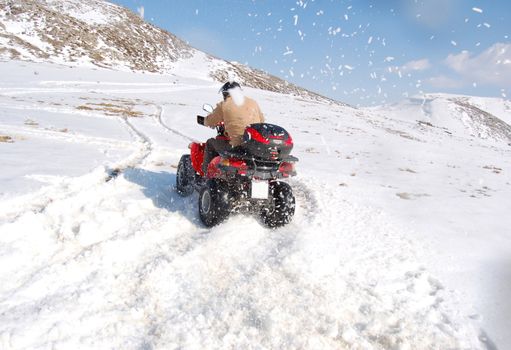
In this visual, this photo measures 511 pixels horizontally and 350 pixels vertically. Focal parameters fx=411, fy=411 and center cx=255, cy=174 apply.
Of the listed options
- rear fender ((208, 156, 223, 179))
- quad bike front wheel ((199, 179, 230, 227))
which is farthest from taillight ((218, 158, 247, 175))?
quad bike front wheel ((199, 179, 230, 227))

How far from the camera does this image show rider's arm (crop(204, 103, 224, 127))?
228 inches

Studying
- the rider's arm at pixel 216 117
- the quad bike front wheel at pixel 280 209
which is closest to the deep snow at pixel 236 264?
the quad bike front wheel at pixel 280 209

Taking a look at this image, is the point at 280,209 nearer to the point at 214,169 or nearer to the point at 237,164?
the point at 237,164

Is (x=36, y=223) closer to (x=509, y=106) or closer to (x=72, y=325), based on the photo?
(x=72, y=325)

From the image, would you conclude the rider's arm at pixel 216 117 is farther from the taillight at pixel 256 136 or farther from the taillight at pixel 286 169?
the taillight at pixel 286 169

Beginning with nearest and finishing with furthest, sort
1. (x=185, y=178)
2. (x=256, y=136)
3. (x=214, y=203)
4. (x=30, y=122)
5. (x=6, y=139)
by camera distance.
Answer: (x=256, y=136), (x=214, y=203), (x=185, y=178), (x=6, y=139), (x=30, y=122)

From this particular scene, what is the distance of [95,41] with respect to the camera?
5712cm

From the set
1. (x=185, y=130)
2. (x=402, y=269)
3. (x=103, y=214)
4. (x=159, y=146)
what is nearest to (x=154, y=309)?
(x=103, y=214)

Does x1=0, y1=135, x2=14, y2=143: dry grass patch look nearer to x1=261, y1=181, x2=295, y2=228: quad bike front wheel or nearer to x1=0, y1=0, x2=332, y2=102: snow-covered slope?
x1=261, y1=181, x2=295, y2=228: quad bike front wheel

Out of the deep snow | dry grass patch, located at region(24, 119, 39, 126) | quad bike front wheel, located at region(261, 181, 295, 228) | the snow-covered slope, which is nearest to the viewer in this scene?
the deep snow

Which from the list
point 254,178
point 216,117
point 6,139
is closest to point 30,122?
point 6,139

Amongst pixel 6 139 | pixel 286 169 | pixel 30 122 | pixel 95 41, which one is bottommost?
pixel 30 122

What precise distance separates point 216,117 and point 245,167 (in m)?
1.13

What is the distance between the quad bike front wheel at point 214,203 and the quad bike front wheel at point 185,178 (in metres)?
1.27
